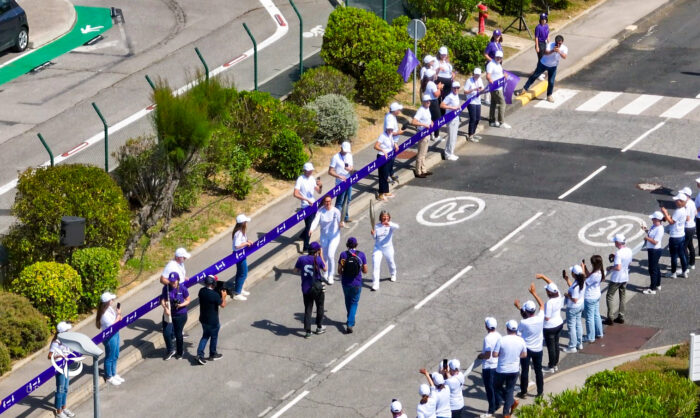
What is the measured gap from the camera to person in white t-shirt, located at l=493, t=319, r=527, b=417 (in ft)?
62.5

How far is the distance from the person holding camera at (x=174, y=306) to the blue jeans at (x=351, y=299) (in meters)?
2.74

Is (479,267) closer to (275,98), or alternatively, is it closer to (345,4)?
(275,98)

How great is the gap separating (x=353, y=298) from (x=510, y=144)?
944cm

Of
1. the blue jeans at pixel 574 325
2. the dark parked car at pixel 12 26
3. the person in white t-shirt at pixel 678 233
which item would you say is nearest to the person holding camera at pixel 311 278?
the blue jeans at pixel 574 325

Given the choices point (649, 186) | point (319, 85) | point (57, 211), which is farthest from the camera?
point (319, 85)

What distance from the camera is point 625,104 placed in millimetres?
32312

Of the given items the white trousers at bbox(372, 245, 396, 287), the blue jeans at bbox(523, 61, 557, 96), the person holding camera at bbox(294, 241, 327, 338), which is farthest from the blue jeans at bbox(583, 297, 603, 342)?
the blue jeans at bbox(523, 61, 557, 96)

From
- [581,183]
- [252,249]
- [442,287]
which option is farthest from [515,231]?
[252,249]

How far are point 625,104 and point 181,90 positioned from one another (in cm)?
1116

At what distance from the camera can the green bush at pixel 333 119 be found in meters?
29.3

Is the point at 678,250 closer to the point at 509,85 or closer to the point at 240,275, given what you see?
the point at 509,85

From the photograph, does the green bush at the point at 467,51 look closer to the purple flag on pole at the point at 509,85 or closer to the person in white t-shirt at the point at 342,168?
the purple flag on pole at the point at 509,85

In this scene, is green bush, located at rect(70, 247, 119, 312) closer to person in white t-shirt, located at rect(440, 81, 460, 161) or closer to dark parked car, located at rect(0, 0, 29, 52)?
person in white t-shirt, located at rect(440, 81, 460, 161)

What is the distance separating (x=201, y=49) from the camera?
33.7 m
